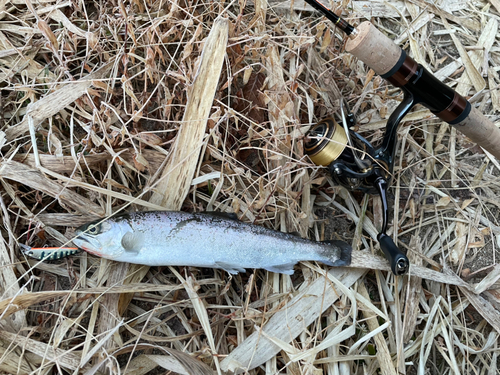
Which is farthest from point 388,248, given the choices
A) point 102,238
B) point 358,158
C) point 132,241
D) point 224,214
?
point 102,238

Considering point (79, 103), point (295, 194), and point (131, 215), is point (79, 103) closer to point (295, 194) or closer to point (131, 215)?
point (131, 215)

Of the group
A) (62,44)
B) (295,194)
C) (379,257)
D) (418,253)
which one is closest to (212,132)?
(295,194)

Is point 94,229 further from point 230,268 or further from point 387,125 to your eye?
point 387,125

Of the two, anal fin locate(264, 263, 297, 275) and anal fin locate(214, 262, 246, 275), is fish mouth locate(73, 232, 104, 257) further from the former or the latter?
anal fin locate(264, 263, 297, 275)

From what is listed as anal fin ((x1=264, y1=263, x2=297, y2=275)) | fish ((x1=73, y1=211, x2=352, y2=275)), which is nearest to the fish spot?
fish ((x1=73, y1=211, x2=352, y2=275))

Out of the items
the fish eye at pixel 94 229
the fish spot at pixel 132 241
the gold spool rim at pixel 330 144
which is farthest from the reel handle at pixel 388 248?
the fish eye at pixel 94 229

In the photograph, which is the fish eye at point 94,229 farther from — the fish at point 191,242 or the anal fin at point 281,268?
the anal fin at point 281,268
